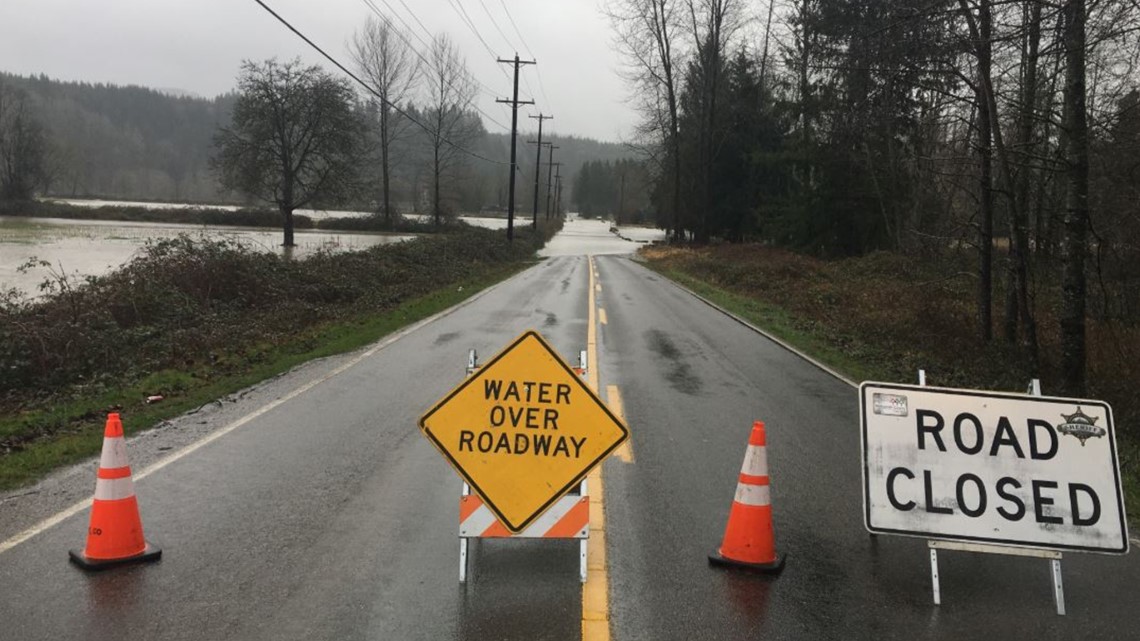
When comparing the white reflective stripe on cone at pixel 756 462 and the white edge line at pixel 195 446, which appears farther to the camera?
the white edge line at pixel 195 446

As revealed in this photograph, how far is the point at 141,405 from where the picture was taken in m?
9.03

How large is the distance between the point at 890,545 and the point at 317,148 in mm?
49545

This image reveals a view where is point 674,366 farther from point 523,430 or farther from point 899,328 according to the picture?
point 523,430

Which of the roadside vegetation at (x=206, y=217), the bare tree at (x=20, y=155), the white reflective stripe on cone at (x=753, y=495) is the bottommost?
the white reflective stripe on cone at (x=753, y=495)

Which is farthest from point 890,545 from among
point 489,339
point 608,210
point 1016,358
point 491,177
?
point 608,210

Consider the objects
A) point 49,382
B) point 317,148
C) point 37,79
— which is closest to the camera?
point 49,382

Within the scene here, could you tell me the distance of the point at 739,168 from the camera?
5388 cm

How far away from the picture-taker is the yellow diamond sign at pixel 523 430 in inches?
178

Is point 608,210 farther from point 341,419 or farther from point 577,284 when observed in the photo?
point 341,419

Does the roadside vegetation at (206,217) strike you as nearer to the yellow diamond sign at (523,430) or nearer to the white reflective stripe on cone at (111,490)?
the white reflective stripe on cone at (111,490)

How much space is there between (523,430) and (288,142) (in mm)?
49580

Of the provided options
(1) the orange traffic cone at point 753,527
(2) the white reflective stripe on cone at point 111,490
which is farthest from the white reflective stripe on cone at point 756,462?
(2) the white reflective stripe on cone at point 111,490

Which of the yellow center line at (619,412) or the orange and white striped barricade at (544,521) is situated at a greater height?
the orange and white striped barricade at (544,521)

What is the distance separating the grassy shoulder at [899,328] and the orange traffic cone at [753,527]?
10.7 ft
